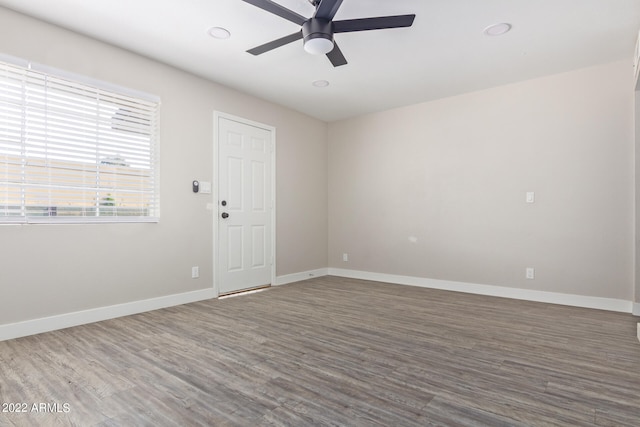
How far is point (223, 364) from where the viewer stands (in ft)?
7.66

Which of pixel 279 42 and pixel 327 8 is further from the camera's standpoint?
pixel 279 42

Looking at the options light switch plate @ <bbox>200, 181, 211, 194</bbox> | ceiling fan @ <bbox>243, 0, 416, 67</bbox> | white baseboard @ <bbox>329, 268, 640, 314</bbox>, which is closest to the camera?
ceiling fan @ <bbox>243, 0, 416, 67</bbox>

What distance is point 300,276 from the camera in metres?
5.63

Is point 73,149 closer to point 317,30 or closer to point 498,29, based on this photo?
point 317,30

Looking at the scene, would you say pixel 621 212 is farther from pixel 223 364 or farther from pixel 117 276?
pixel 117 276

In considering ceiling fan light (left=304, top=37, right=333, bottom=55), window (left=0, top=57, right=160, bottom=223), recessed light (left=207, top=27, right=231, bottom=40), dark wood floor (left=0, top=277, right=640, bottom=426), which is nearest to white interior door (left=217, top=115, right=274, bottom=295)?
window (left=0, top=57, right=160, bottom=223)

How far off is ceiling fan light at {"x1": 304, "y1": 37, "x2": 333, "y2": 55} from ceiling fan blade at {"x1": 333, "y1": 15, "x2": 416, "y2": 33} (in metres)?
0.11

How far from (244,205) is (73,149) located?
206 cm

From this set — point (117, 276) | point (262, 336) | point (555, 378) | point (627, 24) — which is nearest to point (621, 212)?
point (627, 24)

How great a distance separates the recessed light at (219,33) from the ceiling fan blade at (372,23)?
1.15 metres

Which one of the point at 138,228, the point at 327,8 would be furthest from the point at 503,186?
the point at 138,228

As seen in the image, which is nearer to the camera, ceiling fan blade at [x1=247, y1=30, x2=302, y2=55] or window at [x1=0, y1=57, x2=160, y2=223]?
ceiling fan blade at [x1=247, y1=30, x2=302, y2=55]

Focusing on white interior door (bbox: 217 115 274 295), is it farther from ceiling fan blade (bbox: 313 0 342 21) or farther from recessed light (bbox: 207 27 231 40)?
ceiling fan blade (bbox: 313 0 342 21)

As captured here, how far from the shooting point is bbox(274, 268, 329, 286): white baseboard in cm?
527
